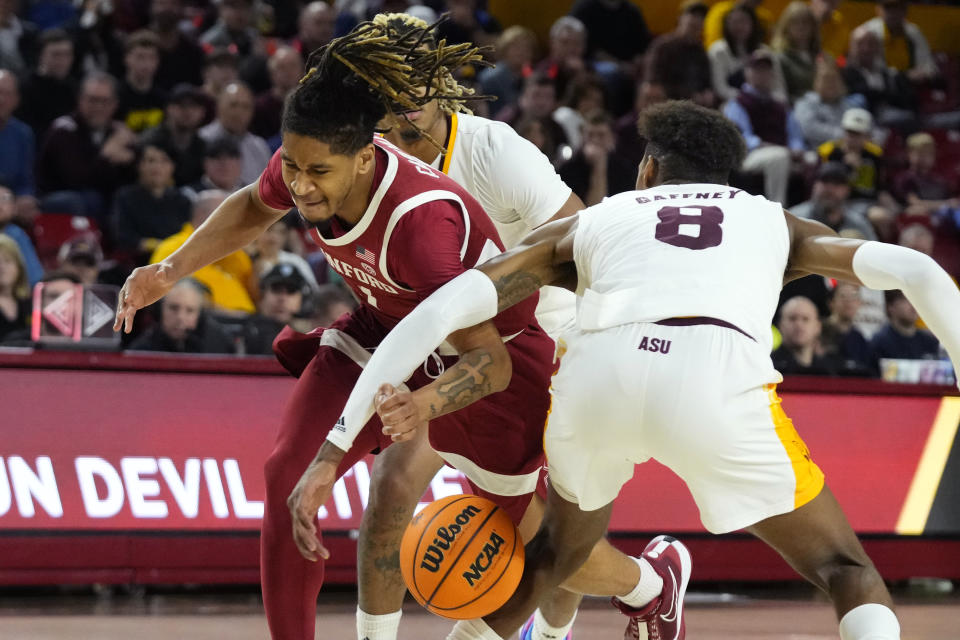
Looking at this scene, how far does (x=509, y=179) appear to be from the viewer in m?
4.48

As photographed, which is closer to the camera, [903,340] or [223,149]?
[903,340]

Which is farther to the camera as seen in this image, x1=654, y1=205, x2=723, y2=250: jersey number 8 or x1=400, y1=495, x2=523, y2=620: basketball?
x1=400, y1=495, x2=523, y2=620: basketball

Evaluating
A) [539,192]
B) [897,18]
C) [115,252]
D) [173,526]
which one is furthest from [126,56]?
[897,18]

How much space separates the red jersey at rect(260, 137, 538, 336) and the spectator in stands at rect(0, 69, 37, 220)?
17.4 ft

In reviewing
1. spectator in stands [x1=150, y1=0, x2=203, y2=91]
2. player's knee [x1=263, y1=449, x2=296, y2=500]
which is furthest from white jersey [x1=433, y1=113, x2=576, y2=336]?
spectator in stands [x1=150, y1=0, x2=203, y2=91]

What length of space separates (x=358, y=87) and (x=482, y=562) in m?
1.41

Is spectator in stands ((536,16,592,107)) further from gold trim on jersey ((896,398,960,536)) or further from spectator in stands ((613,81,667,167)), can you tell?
gold trim on jersey ((896,398,960,536))

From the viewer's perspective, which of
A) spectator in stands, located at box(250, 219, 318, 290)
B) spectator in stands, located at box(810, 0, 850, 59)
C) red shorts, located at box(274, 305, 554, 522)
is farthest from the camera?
spectator in stands, located at box(810, 0, 850, 59)

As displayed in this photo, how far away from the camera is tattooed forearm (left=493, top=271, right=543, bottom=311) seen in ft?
11.8

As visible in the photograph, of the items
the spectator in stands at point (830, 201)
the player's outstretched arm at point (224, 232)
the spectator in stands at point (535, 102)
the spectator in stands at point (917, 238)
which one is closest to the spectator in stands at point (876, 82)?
the spectator in stands at point (917, 238)

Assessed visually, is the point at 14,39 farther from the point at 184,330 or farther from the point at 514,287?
the point at 514,287

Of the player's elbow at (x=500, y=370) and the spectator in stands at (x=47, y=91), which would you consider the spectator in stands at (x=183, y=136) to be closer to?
the spectator in stands at (x=47, y=91)

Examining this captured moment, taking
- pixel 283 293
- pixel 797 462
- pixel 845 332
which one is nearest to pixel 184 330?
pixel 283 293

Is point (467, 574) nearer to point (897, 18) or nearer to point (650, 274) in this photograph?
point (650, 274)
